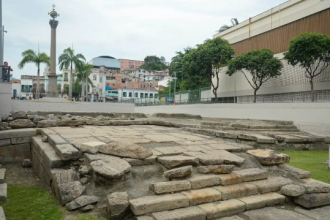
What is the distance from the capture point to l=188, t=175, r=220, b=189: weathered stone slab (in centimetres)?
315

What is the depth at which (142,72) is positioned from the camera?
3236 inches

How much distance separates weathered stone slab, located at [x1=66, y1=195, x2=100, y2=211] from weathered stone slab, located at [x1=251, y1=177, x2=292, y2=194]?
2020mm

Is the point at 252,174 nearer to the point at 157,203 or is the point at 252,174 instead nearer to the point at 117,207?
the point at 157,203

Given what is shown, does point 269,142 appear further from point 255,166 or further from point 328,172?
point 255,166

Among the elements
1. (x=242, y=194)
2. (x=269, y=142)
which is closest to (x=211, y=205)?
(x=242, y=194)

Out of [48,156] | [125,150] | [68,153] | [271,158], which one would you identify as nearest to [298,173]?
[271,158]

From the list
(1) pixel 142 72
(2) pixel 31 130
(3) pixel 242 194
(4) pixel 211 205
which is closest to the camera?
(4) pixel 211 205

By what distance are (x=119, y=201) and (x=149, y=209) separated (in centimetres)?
31

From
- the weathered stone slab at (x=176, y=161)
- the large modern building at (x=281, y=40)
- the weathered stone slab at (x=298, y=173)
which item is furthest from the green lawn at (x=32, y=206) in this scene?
the large modern building at (x=281, y=40)

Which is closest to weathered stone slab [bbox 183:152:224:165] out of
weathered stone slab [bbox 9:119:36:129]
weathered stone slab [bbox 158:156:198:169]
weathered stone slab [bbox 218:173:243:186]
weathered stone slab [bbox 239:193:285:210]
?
weathered stone slab [bbox 158:156:198:169]

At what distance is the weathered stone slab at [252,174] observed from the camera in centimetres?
346

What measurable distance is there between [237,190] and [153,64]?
304 ft

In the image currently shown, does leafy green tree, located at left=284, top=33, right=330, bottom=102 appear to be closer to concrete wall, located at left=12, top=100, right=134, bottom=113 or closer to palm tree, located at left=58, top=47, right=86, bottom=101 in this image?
concrete wall, located at left=12, top=100, right=134, bottom=113

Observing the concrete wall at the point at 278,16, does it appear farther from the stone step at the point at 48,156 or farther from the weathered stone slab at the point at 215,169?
the stone step at the point at 48,156
